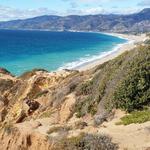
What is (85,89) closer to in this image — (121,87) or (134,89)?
(121,87)

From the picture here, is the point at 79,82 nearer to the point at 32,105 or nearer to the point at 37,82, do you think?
the point at 32,105

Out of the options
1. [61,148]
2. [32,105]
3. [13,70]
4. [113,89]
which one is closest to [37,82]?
[32,105]

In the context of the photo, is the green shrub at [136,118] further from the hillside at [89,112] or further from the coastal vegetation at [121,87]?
the coastal vegetation at [121,87]

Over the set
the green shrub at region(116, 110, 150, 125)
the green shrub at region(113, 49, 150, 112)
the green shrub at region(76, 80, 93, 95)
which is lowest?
the green shrub at region(76, 80, 93, 95)

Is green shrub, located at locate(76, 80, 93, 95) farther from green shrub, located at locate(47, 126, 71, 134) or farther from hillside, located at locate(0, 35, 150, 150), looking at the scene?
green shrub, located at locate(47, 126, 71, 134)

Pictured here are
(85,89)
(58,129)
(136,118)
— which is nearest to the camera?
(58,129)

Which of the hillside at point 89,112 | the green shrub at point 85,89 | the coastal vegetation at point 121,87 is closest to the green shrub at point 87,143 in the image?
the hillside at point 89,112

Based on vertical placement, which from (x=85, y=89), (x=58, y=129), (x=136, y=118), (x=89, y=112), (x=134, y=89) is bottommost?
(x=89, y=112)

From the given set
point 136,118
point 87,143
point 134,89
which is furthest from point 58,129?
point 134,89

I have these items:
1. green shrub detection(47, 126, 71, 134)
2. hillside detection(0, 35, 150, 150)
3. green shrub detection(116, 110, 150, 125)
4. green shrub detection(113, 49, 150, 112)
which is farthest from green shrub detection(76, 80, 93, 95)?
green shrub detection(47, 126, 71, 134)
